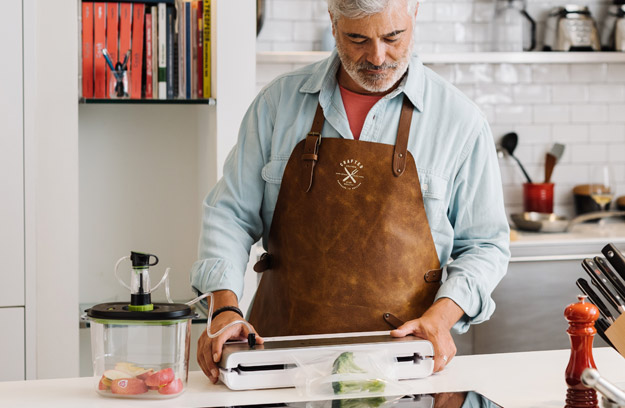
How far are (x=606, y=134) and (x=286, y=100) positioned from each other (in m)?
3.02

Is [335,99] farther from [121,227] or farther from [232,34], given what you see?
[121,227]

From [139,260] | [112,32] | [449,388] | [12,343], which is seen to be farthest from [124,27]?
[449,388]

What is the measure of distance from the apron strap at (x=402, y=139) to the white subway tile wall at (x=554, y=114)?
2.42 meters

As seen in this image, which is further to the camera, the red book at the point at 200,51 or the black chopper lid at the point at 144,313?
the red book at the point at 200,51

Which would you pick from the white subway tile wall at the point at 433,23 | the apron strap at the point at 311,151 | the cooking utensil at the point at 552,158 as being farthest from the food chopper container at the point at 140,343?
the cooking utensil at the point at 552,158

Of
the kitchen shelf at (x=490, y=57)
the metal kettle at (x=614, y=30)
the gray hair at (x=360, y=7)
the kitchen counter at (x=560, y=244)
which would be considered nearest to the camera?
the gray hair at (x=360, y=7)

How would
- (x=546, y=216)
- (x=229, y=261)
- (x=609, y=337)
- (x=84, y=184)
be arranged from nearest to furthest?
1. (x=609, y=337)
2. (x=229, y=261)
3. (x=84, y=184)
4. (x=546, y=216)

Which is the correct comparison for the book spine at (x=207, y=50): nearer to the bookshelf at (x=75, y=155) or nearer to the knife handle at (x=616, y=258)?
the bookshelf at (x=75, y=155)

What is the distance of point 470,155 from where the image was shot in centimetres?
214

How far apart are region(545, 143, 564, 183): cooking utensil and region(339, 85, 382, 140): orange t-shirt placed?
255 centimetres

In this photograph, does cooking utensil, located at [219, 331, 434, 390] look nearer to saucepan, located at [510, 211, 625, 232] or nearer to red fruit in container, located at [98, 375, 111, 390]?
red fruit in container, located at [98, 375, 111, 390]

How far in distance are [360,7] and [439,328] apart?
79 cm

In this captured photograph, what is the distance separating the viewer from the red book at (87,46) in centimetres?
310

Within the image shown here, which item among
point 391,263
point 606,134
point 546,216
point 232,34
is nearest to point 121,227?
point 232,34
